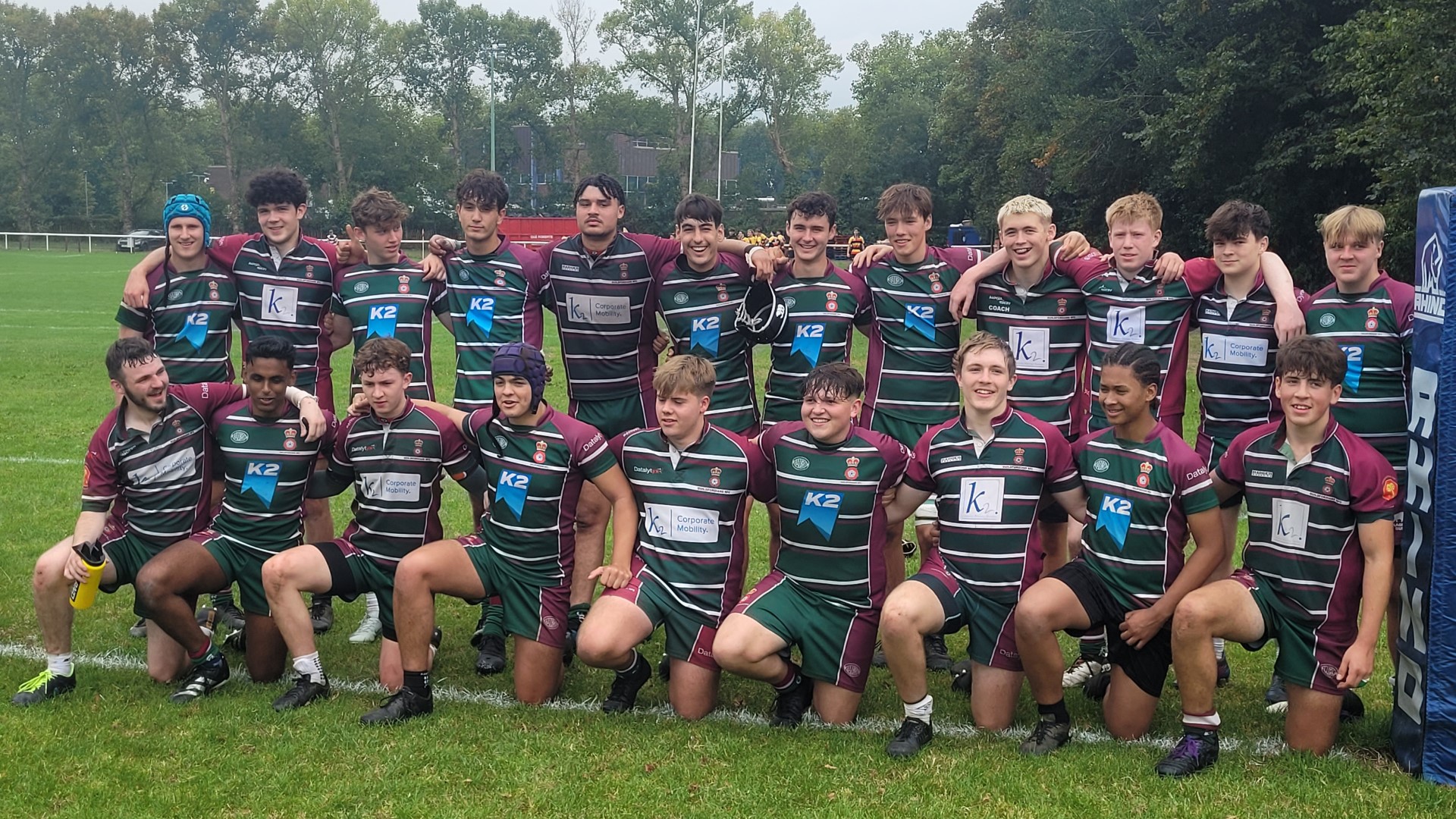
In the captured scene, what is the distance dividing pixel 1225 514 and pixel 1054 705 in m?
1.03

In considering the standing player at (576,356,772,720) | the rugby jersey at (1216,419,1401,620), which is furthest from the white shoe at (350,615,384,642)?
the rugby jersey at (1216,419,1401,620)

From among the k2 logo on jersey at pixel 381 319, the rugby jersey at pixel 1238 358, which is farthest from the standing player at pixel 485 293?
the rugby jersey at pixel 1238 358

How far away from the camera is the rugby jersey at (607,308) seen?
5883mm

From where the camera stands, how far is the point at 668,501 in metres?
4.73

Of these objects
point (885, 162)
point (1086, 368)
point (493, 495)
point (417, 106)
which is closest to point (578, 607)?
point (493, 495)

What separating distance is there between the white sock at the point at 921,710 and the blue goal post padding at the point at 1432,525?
160cm

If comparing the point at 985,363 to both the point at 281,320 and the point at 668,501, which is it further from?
the point at 281,320

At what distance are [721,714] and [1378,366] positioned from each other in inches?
115

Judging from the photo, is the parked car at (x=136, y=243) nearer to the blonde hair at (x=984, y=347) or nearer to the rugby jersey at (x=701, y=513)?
the rugby jersey at (x=701, y=513)

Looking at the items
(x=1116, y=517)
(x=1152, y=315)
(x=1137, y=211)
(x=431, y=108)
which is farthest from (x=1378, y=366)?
(x=431, y=108)

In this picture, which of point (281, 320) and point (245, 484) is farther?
point (281, 320)

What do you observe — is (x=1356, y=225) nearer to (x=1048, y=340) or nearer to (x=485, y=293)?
(x=1048, y=340)

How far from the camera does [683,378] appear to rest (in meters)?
4.64

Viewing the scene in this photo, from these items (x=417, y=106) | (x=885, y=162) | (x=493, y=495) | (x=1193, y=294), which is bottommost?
(x=493, y=495)
